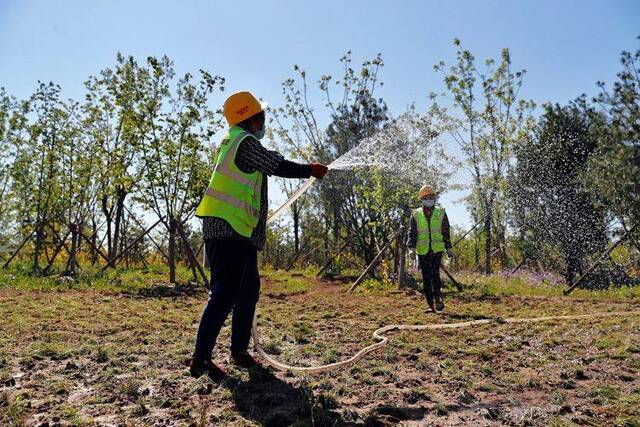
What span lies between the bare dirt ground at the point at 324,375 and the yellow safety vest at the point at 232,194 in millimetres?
1133

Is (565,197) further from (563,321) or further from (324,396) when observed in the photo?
(324,396)

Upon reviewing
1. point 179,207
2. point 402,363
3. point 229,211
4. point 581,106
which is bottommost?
point 402,363

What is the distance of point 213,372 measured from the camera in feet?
11.8

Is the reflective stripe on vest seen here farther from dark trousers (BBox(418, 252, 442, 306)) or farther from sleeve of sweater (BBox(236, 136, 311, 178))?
sleeve of sweater (BBox(236, 136, 311, 178))

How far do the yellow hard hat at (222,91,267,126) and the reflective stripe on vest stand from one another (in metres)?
4.54

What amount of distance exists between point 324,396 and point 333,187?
521 inches

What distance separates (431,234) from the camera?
787 centimetres

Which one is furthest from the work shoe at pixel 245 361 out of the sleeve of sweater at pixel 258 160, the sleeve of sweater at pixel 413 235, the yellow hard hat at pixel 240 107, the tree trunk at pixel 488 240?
the tree trunk at pixel 488 240

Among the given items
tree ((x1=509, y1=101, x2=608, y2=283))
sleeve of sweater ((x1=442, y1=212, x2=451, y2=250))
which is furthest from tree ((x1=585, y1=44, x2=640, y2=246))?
sleeve of sweater ((x1=442, y1=212, x2=451, y2=250))

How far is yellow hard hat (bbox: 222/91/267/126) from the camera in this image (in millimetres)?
3963

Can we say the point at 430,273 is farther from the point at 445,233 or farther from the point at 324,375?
the point at 324,375

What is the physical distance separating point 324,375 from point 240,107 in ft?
6.96

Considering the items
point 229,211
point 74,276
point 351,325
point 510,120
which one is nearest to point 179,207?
point 74,276

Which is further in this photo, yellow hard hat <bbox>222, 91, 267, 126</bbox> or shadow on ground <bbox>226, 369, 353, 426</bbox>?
yellow hard hat <bbox>222, 91, 267, 126</bbox>
